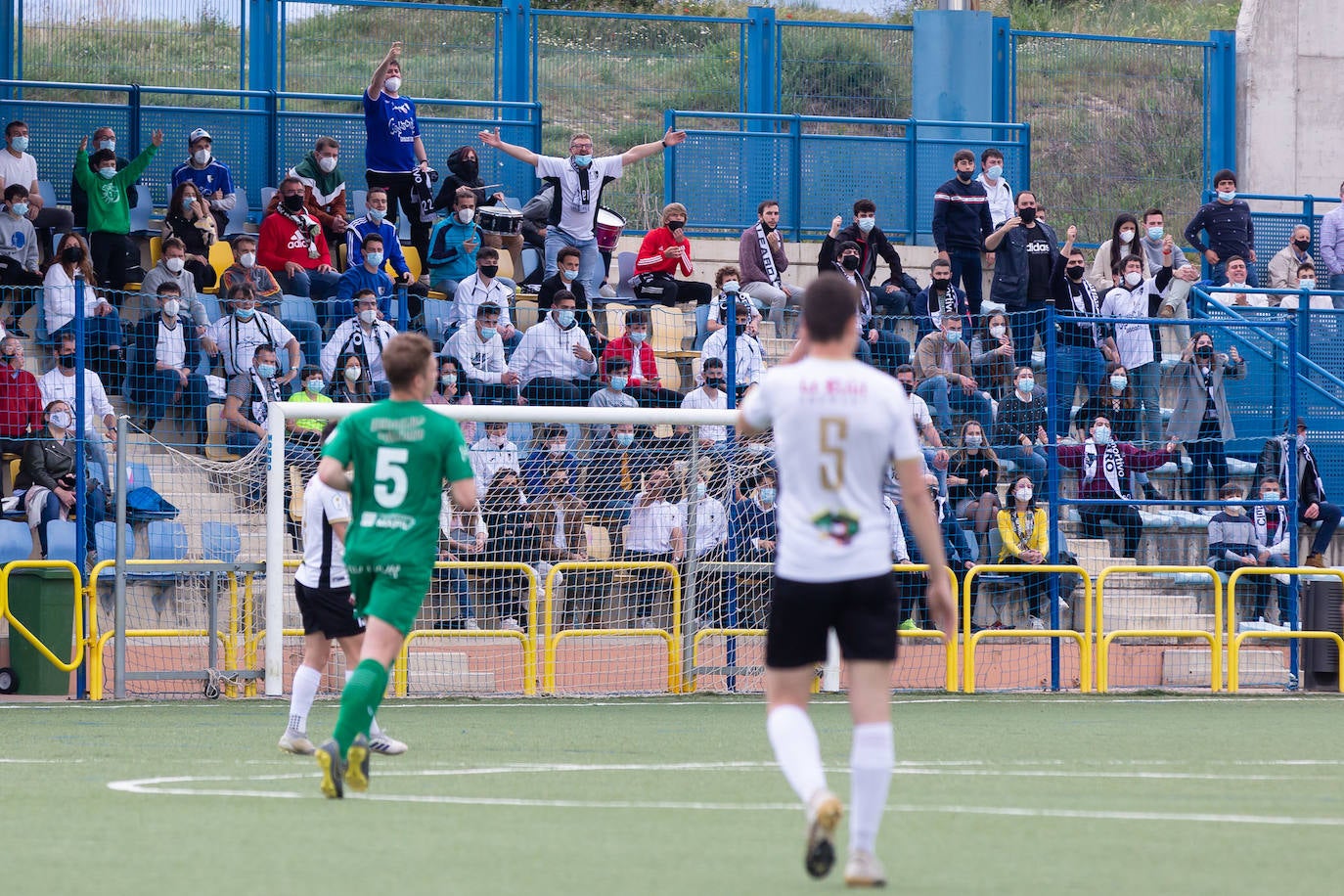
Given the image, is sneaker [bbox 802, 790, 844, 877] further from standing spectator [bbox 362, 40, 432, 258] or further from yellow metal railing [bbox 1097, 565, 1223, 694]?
standing spectator [bbox 362, 40, 432, 258]

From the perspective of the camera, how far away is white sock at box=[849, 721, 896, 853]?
5.75m

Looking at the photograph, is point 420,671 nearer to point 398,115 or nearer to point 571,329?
point 571,329

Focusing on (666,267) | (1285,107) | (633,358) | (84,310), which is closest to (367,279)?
(633,358)

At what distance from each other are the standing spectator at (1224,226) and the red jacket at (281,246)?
1080cm

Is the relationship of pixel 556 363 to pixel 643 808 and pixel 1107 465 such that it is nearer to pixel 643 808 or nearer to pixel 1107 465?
pixel 1107 465

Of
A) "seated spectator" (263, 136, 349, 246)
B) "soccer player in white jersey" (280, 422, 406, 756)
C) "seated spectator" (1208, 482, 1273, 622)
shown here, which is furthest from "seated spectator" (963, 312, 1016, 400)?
"soccer player in white jersey" (280, 422, 406, 756)

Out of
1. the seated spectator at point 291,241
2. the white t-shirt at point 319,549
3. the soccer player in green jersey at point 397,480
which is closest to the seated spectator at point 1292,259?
the seated spectator at point 291,241

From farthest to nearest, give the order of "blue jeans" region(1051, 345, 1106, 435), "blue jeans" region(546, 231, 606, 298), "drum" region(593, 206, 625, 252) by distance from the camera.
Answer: "drum" region(593, 206, 625, 252) < "blue jeans" region(546, 231, 606, 298) < "blue jeans" region(1051, 345, 1106, 435)

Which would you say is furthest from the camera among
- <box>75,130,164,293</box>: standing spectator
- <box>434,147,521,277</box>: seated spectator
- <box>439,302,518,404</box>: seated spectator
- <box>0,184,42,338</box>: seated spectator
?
<box>434,147,521,277</box>: seated spectator

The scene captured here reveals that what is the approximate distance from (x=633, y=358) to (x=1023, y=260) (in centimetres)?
566

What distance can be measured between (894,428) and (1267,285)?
20.3 m

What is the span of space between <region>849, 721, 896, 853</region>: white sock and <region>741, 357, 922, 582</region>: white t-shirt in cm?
52

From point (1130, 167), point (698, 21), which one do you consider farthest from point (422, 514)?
point (1130, 167)

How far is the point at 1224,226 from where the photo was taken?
23.8 meters
